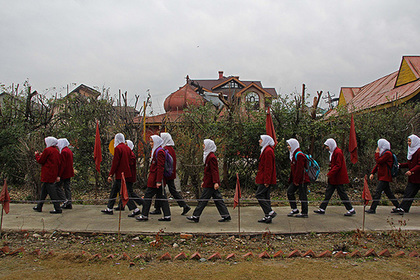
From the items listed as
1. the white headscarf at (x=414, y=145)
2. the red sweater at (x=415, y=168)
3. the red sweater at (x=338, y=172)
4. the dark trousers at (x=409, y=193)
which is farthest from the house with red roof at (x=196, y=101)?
the dark trousers at (x=409, y=193)

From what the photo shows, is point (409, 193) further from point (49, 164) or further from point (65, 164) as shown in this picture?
point (49, 164)

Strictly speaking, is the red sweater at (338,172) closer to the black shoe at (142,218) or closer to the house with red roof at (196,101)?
the house with red roof at (196,101)

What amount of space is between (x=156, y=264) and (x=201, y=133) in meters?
5.19

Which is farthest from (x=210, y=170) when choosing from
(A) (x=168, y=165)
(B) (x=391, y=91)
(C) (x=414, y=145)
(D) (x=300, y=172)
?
(B) (x=391, y=91)

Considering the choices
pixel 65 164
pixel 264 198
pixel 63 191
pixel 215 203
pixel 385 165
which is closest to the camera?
pixel 215 203

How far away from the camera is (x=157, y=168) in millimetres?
6930

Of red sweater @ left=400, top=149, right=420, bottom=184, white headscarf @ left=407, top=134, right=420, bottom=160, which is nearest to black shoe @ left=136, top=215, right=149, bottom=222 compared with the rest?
red sweater @ left=400, top=149, right=420, bottom=184

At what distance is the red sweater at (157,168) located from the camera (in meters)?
6.88

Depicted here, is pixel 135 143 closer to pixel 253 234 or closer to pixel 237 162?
pixel 237 162

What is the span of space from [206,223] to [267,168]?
1.65m

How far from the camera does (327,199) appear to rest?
25.7ft

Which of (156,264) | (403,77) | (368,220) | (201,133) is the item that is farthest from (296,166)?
(403,77)

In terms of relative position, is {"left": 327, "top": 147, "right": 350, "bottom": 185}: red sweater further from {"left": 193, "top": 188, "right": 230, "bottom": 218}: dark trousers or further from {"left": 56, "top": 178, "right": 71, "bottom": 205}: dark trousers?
{"left": 56, "top": 178, "right": 71, "bottom": 205}: dark trousers

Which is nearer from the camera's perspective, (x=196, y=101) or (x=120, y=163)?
(x=120, y=163)
